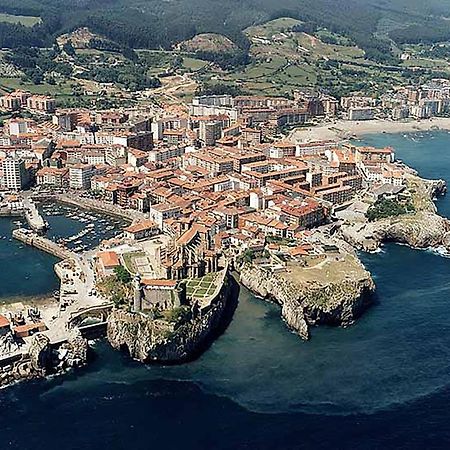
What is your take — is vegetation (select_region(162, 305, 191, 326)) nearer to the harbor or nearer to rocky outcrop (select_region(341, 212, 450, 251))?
the harbor

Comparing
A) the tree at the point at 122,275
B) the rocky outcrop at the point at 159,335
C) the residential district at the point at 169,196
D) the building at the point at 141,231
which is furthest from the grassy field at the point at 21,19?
the rocky outcrop at the point at 159,335

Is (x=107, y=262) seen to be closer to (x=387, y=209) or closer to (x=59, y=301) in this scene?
(x=59, y=301)

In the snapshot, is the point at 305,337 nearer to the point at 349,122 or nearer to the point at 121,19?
the point at 349,122

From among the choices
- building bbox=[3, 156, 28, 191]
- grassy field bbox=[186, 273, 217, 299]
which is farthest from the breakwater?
grassy field bbox=[186, 273, 217, 299]

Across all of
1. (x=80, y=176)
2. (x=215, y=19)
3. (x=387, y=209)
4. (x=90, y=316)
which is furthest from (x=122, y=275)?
(x=215, y=19)

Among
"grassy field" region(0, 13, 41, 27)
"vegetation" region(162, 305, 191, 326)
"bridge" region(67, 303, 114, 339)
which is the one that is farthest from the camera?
"grassy field" region(0, 13, 41, 27)

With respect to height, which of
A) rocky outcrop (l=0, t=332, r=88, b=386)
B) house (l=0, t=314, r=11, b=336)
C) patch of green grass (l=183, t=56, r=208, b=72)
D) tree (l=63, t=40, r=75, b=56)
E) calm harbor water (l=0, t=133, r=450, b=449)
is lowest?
calm harbor water (l=0, t=133, r=450, b=449)
